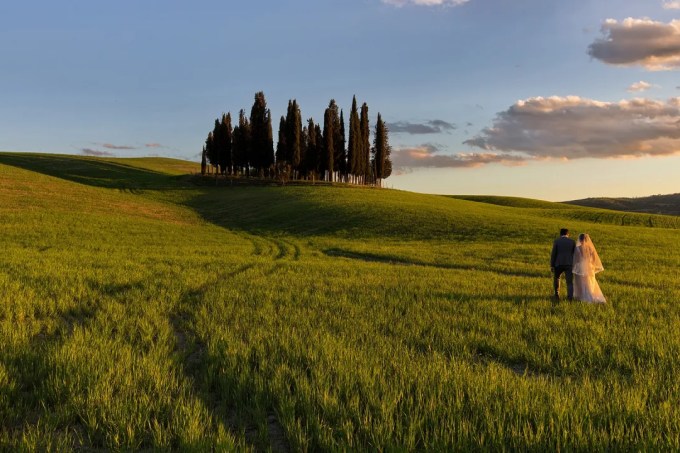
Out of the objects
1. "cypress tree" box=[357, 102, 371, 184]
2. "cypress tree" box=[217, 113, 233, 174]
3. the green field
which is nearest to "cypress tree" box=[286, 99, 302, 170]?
"cypress tree" box=[357, 102, 371, 184]

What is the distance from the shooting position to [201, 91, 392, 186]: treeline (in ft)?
256

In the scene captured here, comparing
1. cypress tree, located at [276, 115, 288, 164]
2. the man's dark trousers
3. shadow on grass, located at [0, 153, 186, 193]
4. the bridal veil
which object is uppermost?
cypress tree, located at [276, 115, 288, 164]

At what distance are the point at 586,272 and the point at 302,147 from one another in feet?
237

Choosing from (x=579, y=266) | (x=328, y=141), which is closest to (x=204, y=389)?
(x=579, y=266)

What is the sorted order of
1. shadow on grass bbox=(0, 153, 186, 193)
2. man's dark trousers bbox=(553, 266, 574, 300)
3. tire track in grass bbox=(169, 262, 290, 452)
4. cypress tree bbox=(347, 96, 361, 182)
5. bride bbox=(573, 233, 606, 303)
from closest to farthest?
tire track in grass bbox=(169, 262, 290, 452)
bride bbox=(573, 233, 606, 303)
man's dark trousers bbox=(553, 266, 574, 300)
shadow on grass bbox=(0, 153, 186, 193)
cypress tree bbox=(347, 96, 361, 182)

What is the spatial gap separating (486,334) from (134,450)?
672 centimetres

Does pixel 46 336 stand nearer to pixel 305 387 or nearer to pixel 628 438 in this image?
pixel 305 387

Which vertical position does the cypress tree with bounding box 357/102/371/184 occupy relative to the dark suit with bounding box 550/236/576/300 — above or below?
above

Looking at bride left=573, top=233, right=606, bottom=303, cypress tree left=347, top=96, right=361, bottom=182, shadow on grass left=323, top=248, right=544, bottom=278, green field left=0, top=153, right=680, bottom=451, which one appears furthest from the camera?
cypress tree left=347, top=96, right=361, bottom=182

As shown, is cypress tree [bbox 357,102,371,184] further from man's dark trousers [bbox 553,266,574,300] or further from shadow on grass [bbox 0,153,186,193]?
man's dark trousers [bbox 553,266,574,300]

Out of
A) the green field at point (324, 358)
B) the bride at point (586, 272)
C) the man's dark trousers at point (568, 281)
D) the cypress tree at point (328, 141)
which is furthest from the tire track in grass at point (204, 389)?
the cypress tree at point (328, 141)

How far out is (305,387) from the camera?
16.8 feet

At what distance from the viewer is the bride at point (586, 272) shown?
12531mm

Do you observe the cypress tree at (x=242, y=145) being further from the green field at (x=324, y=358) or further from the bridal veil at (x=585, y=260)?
the bridal veil at (x=585, y=260)
